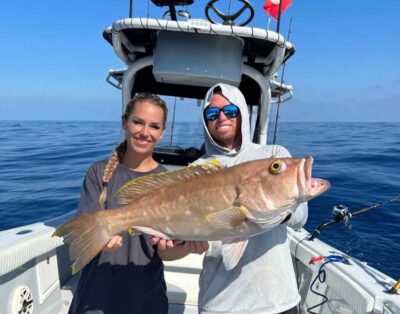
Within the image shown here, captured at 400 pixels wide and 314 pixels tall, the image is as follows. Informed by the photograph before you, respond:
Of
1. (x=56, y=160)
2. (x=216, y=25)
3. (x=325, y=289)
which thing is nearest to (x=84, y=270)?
(x=325, y=289)

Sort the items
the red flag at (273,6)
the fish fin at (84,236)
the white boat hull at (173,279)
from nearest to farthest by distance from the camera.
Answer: the fish fin at (84,236) < the white boat hull at (173,279) < the red flag at (273,6)

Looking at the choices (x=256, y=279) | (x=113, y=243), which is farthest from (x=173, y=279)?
(x=113, y=243)

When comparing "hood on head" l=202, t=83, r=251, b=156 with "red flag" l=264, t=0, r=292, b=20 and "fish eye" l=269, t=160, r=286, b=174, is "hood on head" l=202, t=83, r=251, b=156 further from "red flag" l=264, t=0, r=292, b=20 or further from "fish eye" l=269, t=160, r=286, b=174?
"red flag" l=264, t=0, r=292, b=20

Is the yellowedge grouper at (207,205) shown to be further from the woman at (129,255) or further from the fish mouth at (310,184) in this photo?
the woman at (129,255)

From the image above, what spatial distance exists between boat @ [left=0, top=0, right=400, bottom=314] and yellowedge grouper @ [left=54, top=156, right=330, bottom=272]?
1.32 m

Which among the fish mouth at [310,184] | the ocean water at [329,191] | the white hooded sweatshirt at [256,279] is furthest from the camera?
the ocean water at [329,191]

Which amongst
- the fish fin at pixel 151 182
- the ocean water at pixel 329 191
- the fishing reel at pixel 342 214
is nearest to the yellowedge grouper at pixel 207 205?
the fish fin at pixel 151 182

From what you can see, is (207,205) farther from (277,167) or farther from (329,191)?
(329,191)

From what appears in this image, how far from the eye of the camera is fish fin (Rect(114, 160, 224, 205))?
232 centimetres

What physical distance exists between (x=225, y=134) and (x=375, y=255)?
5.29 meters

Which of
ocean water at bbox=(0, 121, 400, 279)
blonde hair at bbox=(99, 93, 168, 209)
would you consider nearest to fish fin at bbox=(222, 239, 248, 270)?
blonde hair at bbox=(99, 93, 168, 209)

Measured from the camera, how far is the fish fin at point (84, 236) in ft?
7.14

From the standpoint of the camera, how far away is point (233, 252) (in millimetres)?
2271

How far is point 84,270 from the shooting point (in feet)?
8.42
